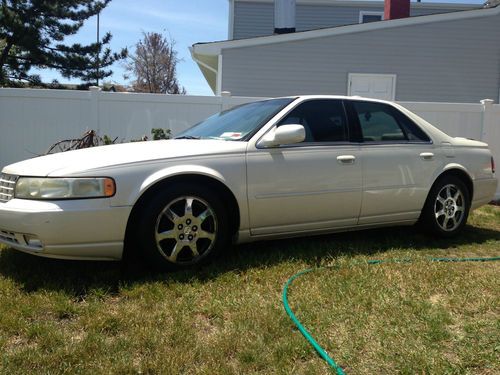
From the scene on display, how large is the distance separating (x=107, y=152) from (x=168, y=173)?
1.84ft

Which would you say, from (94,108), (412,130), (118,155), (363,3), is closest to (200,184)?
(118,155)

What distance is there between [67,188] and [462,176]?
4.04m

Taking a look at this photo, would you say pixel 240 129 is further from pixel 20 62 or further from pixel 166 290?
pixel 20 62

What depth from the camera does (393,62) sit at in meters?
11.8

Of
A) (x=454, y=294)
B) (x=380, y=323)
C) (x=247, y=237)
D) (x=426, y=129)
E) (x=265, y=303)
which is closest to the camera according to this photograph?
(x=380, y=323)

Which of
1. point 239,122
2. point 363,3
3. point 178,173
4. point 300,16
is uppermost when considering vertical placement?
point 363,3

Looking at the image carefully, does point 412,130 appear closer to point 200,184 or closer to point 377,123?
point 377,123

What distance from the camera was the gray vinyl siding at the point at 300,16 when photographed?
17062 mm

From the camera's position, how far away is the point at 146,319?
2.95 metres

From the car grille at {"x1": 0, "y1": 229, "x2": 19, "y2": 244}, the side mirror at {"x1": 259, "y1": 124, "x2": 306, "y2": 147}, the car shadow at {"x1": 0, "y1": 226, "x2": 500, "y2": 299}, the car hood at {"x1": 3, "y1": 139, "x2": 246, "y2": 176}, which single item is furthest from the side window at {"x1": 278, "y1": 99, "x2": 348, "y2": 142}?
the car grille at {"x1": 0, "y1": 229, "x2": 19, "y2": 244}

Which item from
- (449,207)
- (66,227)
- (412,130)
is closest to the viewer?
(66,227)

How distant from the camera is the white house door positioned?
11.8 m

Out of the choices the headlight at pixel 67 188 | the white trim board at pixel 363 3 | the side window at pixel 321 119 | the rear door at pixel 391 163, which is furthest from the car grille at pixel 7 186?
the white trim board at pixel 363 3

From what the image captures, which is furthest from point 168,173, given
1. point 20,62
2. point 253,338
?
point 20,62
